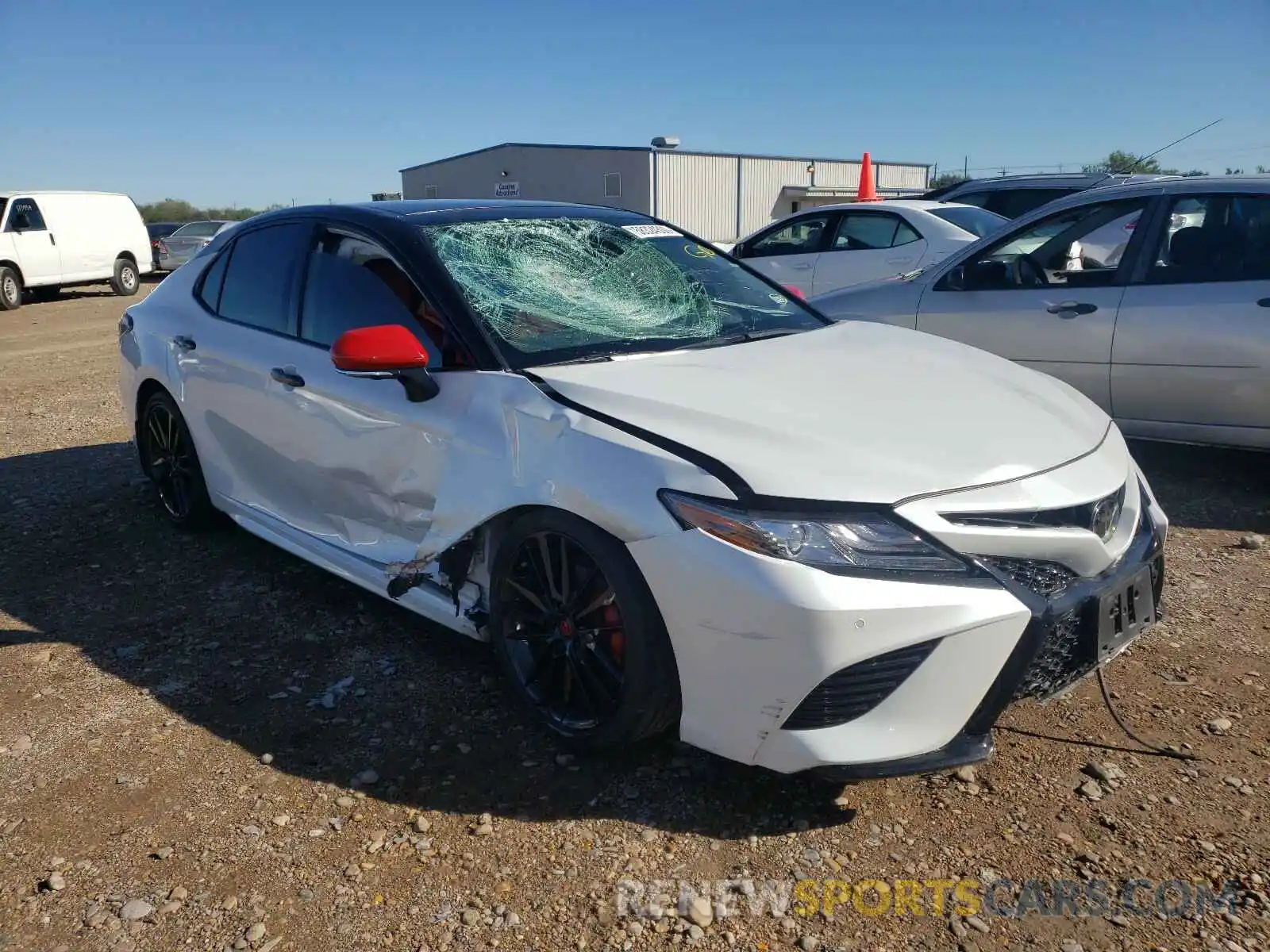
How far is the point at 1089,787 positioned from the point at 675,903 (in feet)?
3.85

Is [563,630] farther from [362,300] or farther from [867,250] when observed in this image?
[867,250]

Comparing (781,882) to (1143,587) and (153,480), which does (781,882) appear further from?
(153,480)

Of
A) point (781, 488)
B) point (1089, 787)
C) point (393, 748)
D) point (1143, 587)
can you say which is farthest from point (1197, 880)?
point (393, 748)

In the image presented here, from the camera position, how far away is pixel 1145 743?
2891 mm

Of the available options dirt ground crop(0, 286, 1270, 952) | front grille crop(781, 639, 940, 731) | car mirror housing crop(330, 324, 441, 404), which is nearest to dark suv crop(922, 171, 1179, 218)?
dirt ground crop(0, 286, 1270, 952)

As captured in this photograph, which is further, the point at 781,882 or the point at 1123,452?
the point at 1123,452

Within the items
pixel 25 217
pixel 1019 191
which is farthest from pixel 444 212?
pixel 25 217

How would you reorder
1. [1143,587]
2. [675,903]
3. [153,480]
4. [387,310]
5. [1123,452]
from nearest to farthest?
[675,903]
[1143,587]
[1123,452]
[387,310]
[153,480]

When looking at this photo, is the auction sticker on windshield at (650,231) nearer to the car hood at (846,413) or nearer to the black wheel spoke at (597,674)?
the car hood at (846,413)

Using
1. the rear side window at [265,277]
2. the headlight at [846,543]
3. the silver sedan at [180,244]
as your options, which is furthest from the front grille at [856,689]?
the silver sedan at [180,244]

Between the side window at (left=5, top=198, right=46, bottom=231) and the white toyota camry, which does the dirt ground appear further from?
the side window at (left=5, top=198, right=46, bottom=231)

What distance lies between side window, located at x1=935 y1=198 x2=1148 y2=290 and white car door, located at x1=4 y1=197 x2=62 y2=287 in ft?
55.7

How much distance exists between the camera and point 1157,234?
5.04m

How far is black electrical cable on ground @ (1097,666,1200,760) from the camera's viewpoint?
2824 mm
